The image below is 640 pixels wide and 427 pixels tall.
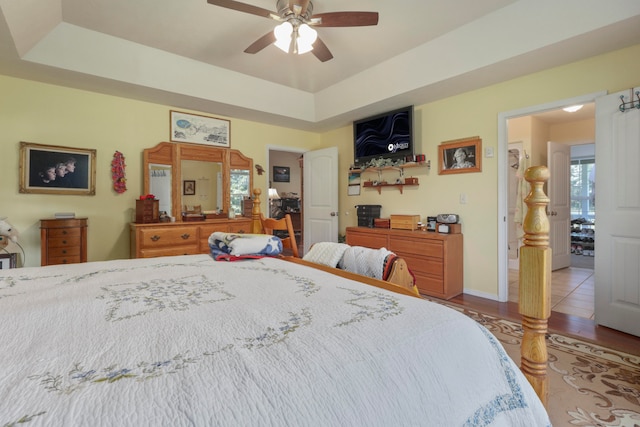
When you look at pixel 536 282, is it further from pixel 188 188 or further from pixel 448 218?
pixel 188 188

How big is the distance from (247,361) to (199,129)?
13.7 feet

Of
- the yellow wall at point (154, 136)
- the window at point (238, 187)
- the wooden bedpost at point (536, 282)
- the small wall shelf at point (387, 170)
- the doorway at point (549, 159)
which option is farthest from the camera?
the doorway at point (549, 159)

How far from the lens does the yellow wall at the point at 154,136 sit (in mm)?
2984

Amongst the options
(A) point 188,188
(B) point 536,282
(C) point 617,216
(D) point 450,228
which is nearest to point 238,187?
(A) point 188,188

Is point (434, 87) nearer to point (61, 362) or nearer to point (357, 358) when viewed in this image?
point (357, 358)

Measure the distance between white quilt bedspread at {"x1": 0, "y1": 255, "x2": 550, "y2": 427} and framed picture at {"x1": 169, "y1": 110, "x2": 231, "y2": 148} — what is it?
3284mm

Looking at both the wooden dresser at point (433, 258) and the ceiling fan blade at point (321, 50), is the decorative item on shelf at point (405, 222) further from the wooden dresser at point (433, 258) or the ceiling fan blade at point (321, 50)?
the ceiling fan blade at point (321, 50)

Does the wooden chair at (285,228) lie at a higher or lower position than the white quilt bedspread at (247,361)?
higher

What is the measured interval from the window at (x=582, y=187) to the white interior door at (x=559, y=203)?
252 cm

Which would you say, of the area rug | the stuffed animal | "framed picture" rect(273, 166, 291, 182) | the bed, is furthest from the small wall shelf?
the stuffed animal

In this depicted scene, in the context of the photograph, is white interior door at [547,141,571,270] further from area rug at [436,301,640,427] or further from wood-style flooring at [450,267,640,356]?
area rug at [436,301,640,427]

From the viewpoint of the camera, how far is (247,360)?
2.11 feet

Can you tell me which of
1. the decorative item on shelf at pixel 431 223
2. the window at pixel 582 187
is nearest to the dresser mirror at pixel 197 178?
the decorative item on shelf at pixel 431 223

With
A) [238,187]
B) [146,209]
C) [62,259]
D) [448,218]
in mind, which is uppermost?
[238,187]
